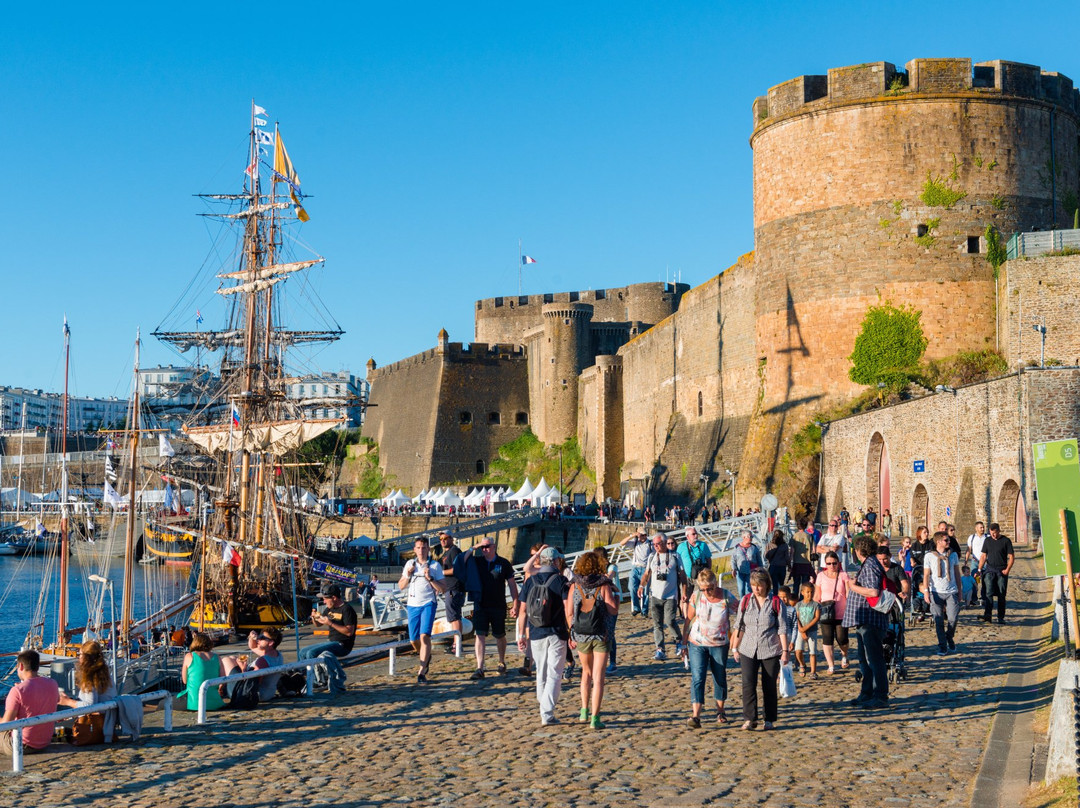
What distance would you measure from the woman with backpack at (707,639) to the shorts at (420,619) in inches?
116

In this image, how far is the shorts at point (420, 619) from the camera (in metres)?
10.9

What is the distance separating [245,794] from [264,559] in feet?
84.0

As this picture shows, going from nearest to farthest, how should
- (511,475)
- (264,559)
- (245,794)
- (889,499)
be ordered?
1. (245,794)
2. (889,499)
3. (264,559)
4. (511,475)

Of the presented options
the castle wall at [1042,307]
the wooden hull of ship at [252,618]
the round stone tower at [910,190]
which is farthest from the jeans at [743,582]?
the round stone tower at [910,190]

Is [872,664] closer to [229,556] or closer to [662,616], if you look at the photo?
[662,616]

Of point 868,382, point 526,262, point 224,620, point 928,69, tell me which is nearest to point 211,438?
point 224,620

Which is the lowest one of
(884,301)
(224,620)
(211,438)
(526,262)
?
(224,620)

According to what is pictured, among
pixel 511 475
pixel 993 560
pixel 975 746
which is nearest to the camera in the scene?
pixel 975 746

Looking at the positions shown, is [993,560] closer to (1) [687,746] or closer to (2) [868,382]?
(1) [687,746]

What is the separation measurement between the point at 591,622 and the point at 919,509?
17608mm

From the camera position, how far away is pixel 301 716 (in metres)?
9.58

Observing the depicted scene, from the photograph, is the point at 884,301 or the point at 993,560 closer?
the point at 993,560

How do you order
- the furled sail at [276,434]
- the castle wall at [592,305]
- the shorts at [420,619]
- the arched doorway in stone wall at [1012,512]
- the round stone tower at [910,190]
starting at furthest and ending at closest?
the castle wall at [592,305]
the furled sail at [276,434]
the round stone tower at [910,190]
the arched doorway in stone wall at [1012,512]
the shorts at [420,619]

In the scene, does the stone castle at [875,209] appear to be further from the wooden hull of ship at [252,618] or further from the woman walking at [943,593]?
the woman walking at [943,593]
